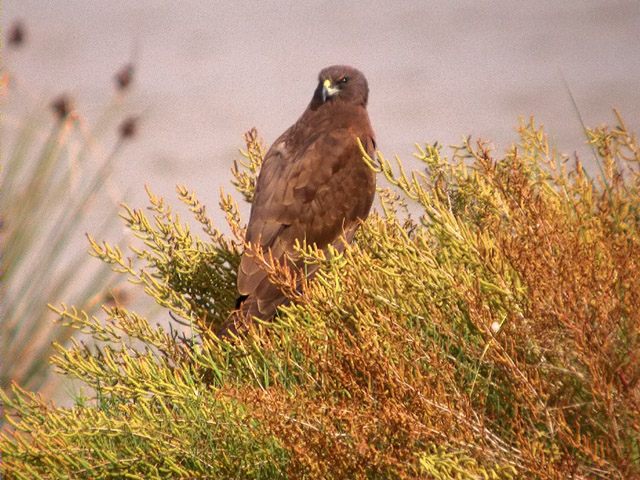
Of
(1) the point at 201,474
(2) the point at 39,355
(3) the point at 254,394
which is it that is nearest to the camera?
(3) the point at 254,394

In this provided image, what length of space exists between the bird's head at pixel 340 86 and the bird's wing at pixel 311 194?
1.28 feet

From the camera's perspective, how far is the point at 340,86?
4.80 meters

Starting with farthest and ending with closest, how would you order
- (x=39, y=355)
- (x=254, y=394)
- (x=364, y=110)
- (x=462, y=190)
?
(x=364, y=110), (x=39, y=355), (x=462, y=190), (x=254, y=394)

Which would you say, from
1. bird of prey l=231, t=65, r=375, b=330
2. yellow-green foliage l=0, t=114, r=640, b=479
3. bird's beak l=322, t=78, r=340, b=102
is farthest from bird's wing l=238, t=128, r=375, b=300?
yellow-green foliage l=0, t=114, r=640, b=479

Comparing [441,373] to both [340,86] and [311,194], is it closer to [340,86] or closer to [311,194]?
[311,194]

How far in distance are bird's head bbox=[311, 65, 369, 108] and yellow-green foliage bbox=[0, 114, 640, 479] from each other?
159 centimetres

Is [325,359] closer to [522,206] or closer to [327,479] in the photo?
[327,479]

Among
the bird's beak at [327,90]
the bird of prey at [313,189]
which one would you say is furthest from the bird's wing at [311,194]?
the bird's beak at [327,90]

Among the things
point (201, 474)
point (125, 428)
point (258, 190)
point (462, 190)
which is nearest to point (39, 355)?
point (258, 190)

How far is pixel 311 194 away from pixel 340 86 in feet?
2.54

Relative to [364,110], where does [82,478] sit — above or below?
below

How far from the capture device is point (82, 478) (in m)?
2.92

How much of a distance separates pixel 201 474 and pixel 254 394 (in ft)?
1.56

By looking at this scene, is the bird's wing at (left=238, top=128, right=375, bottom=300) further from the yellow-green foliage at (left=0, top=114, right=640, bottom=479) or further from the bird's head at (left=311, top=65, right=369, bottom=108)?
the yellow-green foliage at (left=0, top=114, right=640, bottom=479)
